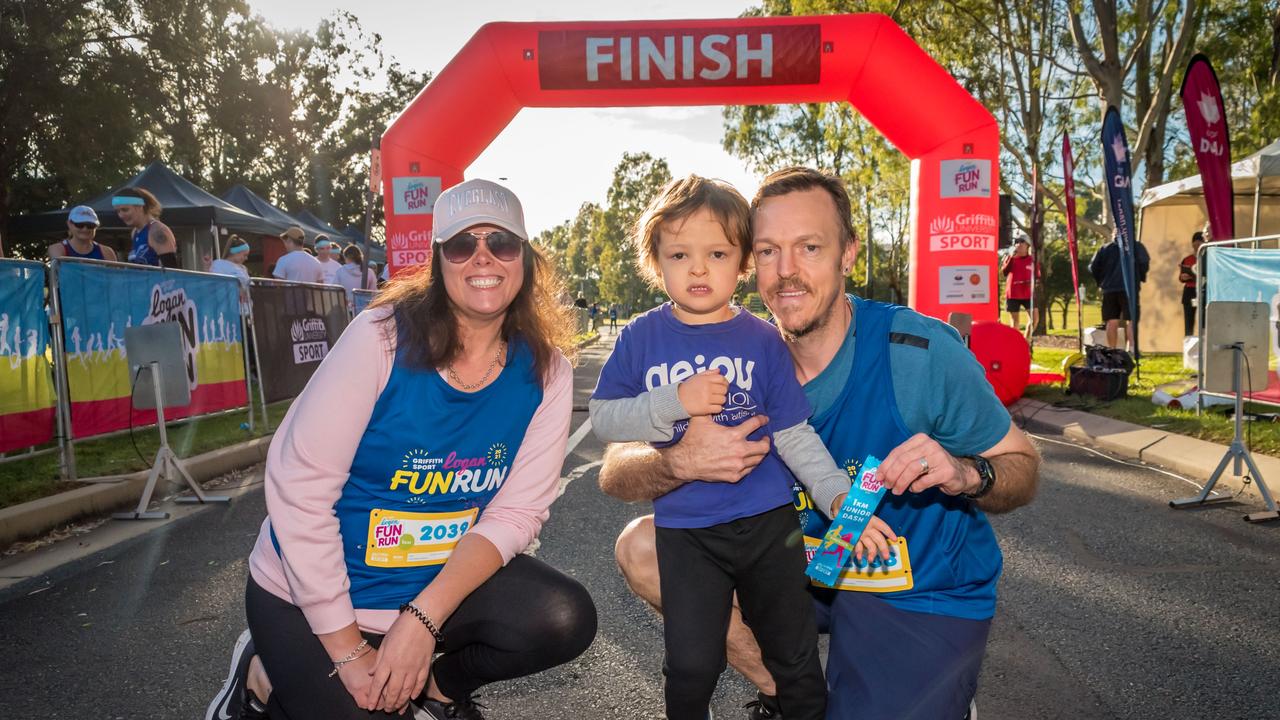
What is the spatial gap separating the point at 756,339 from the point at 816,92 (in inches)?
360

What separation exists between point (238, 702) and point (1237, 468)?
21.1ft

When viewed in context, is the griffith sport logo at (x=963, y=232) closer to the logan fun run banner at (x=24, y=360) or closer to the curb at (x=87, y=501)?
the curb at (x=87, y=501)

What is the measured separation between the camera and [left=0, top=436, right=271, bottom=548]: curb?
16.4 ft

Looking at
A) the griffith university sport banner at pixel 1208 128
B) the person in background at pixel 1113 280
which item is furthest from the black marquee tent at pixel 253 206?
the griffith university sport banner at pixel 1208 128

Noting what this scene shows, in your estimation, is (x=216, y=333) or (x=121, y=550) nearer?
(x=121, y=550)

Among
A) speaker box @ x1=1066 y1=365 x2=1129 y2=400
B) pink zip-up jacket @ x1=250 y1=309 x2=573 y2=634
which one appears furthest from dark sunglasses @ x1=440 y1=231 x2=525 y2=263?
speaker box @ x1=1066 y1=365 x2=1129 y2=400

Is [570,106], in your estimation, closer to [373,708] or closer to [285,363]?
[285,363]

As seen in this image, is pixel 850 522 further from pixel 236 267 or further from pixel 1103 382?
pixel 236 267

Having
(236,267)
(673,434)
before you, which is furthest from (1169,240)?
(673,434)

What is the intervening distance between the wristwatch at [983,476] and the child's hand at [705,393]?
0.70 m

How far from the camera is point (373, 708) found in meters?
2.10

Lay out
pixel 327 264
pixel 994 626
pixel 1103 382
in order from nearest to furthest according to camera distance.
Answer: pixel 994 626 < pixel 1103 382 < pixel 327 264

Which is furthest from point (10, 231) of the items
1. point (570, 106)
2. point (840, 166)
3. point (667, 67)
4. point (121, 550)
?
point (840, 166)

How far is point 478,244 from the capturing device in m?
2.45
